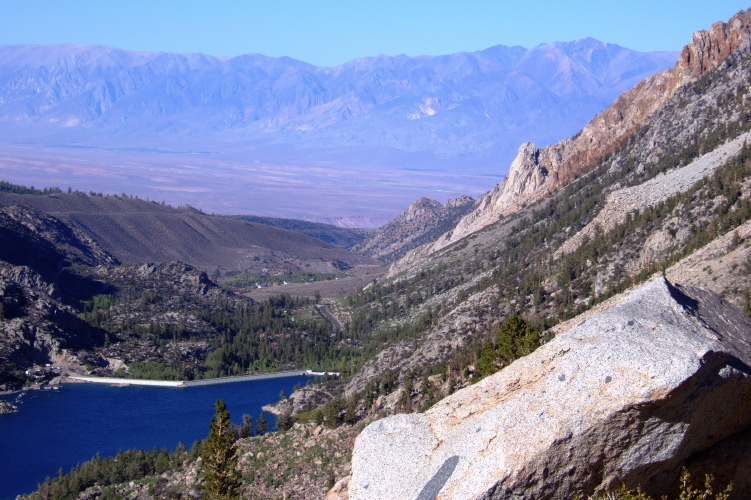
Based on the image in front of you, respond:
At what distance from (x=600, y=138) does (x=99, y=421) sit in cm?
6681

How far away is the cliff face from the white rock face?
79684 millimetres

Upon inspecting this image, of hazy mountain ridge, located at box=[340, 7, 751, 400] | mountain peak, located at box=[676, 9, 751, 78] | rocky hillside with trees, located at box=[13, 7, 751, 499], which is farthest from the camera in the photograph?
mountain peak, located at box=[676, 9, 751, 78]

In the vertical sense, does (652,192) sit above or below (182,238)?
above

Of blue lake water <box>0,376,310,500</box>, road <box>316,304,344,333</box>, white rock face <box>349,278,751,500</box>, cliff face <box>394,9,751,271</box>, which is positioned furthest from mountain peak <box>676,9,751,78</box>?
white rock face <box>349,278,751,500</box>

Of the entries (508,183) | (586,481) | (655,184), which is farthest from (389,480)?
(508,183)

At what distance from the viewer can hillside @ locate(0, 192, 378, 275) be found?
545 feet

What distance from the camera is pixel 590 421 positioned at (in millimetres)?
13414

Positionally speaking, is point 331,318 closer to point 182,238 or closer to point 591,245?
point 591,245

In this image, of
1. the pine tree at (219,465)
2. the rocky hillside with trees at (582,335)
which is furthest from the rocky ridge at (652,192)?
the pine tree at (219,465)

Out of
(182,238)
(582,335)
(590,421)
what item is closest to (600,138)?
(582,335)

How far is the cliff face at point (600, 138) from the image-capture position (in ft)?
286

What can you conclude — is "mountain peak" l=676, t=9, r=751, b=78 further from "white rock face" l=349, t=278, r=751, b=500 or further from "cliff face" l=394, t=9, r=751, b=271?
"white rock face" l=349, t=278, r=751, b=500

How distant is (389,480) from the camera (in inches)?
566

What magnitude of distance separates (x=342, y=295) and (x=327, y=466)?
89.6 meters
